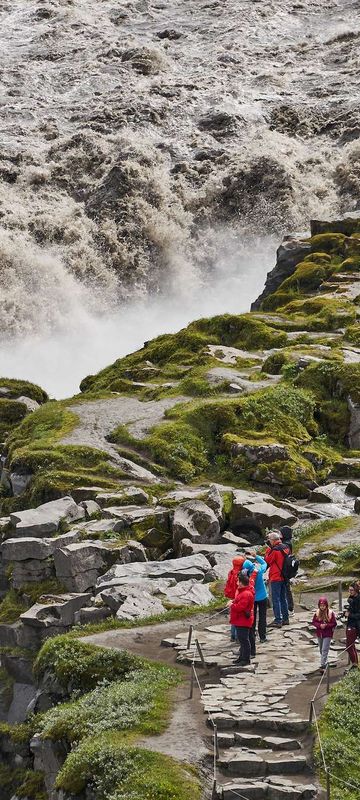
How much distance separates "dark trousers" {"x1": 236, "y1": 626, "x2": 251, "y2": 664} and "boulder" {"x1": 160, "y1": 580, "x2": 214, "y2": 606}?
4596 mm

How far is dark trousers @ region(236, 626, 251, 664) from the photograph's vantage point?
19.1m

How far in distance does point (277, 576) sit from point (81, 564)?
7593mm

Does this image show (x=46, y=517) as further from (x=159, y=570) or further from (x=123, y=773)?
(x=123, y=773)

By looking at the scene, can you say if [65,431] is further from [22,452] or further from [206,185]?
[206,185]

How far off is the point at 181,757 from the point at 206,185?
89.9 metres

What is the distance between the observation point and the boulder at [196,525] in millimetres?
29484

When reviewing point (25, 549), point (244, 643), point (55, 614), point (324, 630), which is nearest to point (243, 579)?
point (244, 643)

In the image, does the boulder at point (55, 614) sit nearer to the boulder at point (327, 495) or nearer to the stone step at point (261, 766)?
the stone step at point (261, 766)

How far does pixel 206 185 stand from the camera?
10169 centimetres

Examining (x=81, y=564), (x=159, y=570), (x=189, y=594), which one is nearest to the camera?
(x=189, y=594)

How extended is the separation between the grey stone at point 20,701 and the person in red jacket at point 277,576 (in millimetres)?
5730

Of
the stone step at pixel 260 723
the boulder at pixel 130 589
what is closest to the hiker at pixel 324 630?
the stone step at pixel 260 723

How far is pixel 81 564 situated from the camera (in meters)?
27.6

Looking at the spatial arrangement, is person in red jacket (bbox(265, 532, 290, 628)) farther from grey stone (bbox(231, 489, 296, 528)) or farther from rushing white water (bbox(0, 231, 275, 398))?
rushing white water (bbox(0, 231, 275, 398))
